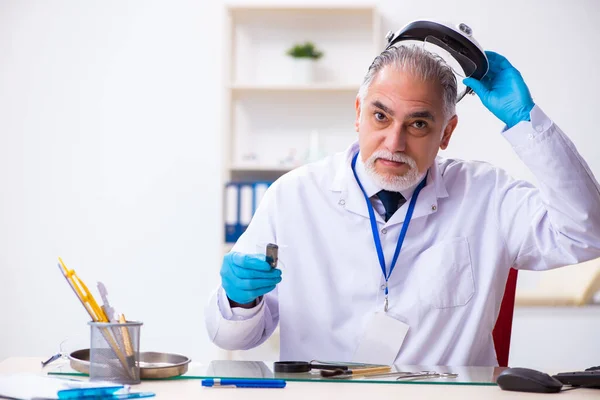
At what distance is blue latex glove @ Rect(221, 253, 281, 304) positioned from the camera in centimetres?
150

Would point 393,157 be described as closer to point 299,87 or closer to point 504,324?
point 504,324

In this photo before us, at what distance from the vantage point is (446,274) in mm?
1824

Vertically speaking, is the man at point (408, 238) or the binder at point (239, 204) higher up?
the binder at point (239, 204)

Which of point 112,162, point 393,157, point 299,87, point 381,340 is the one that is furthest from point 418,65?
point 112,162

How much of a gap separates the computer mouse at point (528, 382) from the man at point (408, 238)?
477mm

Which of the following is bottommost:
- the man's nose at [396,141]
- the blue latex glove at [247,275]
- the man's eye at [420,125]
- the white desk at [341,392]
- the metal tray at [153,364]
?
the white desk at [341,392]

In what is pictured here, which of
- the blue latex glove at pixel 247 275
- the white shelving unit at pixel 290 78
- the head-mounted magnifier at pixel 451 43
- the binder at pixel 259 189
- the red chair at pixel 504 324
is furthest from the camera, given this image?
the white shelving unit at pixel 290 78

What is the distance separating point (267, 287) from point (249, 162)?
2118 millimetres

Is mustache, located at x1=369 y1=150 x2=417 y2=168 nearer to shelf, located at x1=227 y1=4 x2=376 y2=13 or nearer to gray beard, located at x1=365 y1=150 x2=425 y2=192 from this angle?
gray beard, located at x1=365 y1=150 x2=425 y2=192

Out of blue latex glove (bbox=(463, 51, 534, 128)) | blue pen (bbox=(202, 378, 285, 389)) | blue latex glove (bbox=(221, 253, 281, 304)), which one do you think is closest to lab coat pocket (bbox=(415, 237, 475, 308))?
blue latex glove (bbox=(463, 51, 534, 128))

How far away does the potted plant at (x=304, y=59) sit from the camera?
12.1ft

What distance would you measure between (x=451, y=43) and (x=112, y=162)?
101 inches

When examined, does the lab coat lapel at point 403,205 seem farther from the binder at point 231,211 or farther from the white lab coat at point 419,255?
the binder at point 231,211

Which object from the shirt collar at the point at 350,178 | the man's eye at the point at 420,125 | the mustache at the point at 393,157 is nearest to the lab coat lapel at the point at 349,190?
the shirt collar at the point at 350,178
